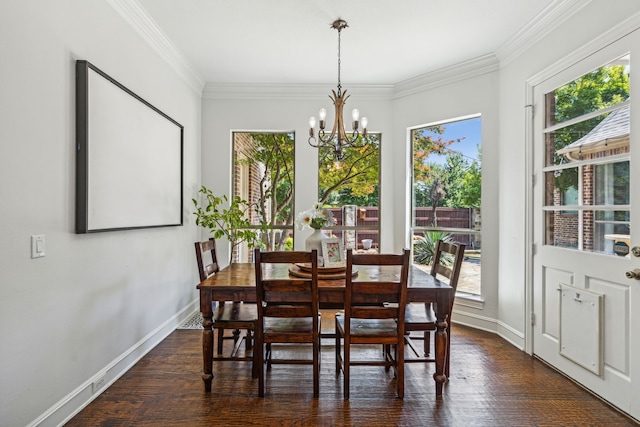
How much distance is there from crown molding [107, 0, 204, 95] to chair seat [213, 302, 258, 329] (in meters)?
2.27

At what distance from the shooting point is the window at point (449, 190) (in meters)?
3.89

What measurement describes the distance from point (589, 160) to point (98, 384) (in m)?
3.60

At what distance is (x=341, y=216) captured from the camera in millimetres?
4645

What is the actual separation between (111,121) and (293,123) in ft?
7.87

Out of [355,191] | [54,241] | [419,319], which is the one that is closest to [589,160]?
[419,319]

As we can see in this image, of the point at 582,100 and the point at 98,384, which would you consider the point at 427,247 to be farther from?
the point at 98,384

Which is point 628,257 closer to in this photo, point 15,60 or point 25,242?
point 25,242

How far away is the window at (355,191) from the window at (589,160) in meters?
2.02

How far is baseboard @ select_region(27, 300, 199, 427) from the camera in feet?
6.43

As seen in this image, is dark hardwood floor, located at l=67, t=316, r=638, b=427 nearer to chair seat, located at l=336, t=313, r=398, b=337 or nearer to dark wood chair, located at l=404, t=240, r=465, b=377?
dark wood chair, located at l=404, t=240, r=465, b=377

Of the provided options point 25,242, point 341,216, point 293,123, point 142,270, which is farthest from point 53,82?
point 341,216

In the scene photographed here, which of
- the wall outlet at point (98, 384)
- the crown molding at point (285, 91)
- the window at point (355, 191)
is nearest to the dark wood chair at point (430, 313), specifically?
the window at point (355, 191)

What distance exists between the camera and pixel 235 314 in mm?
2588

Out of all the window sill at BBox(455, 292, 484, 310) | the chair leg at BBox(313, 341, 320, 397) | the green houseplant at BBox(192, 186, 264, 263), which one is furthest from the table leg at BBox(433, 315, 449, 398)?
the green houseplant at BBox(192, 186, 264, 263)
